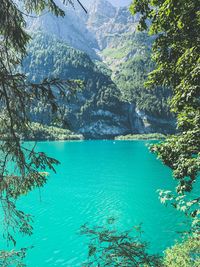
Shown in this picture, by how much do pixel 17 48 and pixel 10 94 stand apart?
1.07 m

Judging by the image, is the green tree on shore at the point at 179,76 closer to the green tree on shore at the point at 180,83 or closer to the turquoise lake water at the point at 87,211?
the green tree on shore at the point at 180,83

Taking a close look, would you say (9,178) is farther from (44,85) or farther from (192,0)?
(192,0)

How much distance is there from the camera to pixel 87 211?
33.6 metres

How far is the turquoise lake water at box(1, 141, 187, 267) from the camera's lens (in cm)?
2333

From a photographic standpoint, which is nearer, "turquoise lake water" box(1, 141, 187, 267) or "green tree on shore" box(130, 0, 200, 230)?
"green tree on shore" box(130, 0, 200, 230)

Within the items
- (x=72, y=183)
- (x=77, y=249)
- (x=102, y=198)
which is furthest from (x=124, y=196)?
(x=77, y=249)

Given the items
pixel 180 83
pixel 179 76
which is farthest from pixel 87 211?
pixel 180 83

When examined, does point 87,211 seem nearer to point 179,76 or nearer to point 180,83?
point 179,76

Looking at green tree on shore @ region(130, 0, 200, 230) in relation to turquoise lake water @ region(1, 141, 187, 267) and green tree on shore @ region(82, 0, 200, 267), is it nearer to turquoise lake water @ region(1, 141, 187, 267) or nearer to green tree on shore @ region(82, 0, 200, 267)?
green tree on shore @ region(82, 0, 200, 267)

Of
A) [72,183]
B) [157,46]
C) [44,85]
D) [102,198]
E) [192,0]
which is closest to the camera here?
[44,85]

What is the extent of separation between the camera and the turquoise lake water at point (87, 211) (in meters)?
23.3

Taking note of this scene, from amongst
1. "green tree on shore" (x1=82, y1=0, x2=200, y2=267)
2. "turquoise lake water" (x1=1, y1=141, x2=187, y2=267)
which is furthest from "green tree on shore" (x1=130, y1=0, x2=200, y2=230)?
"turquoise lake water" (x1=1, y1=141, x2=187, y2=267)

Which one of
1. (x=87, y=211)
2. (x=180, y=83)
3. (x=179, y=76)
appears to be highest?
(x=179, y=76)

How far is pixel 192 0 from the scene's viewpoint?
21.5ft
